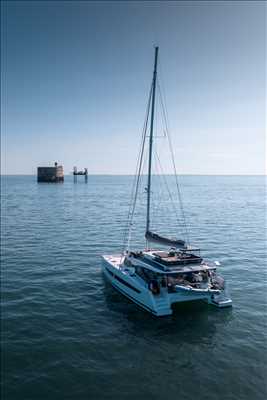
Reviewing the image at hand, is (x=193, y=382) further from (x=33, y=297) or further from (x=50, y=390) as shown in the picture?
(x=33, y=297)

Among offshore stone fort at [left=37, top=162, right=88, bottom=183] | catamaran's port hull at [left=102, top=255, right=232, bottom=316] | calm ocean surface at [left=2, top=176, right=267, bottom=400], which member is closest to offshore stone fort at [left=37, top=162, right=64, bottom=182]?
offshore stone fort at [left=37, top=162, right=88, bottom=183]

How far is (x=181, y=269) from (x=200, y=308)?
309 centimetres

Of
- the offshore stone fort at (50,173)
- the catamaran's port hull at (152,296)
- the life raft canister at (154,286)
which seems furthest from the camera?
the offshore stone fort at (50,173)

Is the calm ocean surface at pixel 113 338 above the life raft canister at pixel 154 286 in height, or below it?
below

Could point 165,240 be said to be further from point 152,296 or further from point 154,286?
point 152,296

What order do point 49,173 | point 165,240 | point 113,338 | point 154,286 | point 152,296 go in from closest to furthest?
point 113,338 < point 152,296 < point 154,286 < point 165,240 < point 49,173

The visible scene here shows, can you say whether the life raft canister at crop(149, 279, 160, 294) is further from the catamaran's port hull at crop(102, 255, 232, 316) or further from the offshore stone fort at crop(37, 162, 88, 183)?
the offshore stone fort at crop(37, 162, 88, 183)

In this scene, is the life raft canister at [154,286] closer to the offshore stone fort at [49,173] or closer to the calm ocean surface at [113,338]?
the calm ocean surface at [113,338]

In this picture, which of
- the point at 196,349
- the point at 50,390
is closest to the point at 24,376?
the point at 50,390

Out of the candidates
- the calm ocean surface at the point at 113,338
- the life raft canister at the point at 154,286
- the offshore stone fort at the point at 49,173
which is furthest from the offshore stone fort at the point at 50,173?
the life raft canister at the point at 154,286

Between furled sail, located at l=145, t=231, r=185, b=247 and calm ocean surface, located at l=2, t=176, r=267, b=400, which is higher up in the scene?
furled sail, located at l=145, t=231, r=185, b=247

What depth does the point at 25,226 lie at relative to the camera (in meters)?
45.3

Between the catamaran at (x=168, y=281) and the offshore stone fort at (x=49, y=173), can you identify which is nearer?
the catamaran at (x=168, y=281)

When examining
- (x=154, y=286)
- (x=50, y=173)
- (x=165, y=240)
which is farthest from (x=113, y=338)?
(x=50, y=173)
